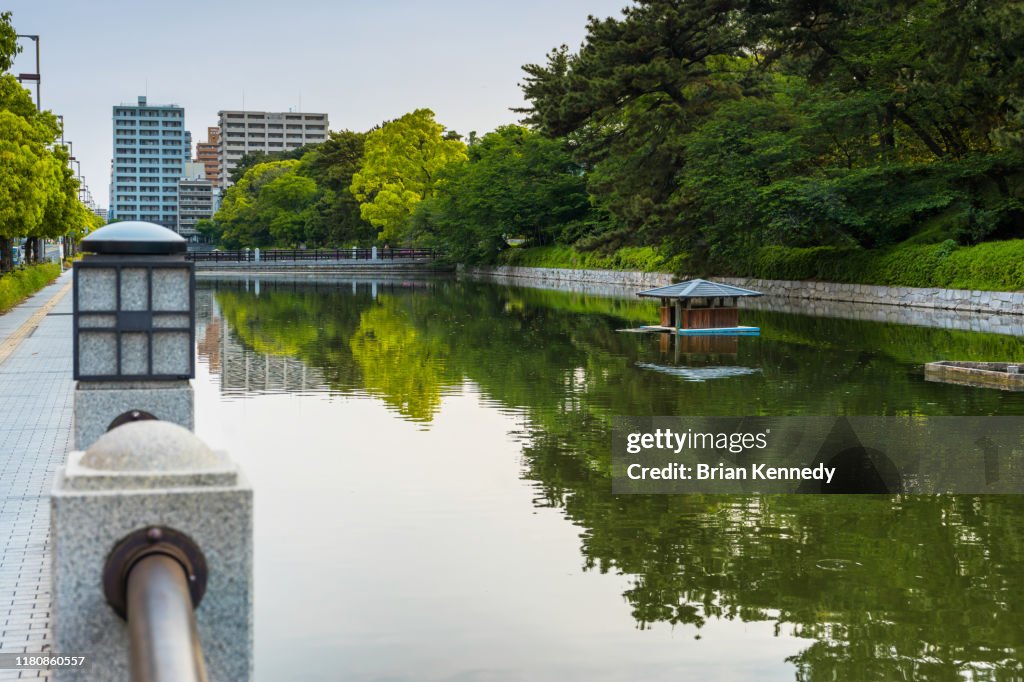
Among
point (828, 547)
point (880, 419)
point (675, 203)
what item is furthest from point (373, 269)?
point (828, 547)

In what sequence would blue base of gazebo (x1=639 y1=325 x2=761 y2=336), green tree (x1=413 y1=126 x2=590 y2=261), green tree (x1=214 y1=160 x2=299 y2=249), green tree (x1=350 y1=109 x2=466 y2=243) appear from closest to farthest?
blue base of gazebo (x1=639 y1=325 x2=761 y2=336) → green tree (x1=413 y1=126 x2=590 y2=261) → green tree (x1=350 y1=109 x2=466 y2=243) → green tree (x1=214 y1=160 x2=299 y2=249)

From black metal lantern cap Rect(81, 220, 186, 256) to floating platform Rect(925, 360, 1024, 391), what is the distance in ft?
48.9

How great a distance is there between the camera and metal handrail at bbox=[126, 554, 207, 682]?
2.22m

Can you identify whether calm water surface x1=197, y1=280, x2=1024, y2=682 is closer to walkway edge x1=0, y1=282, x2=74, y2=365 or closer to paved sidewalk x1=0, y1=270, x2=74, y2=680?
paved sidewalk x1=0, y1=270, x2=74, y2=680

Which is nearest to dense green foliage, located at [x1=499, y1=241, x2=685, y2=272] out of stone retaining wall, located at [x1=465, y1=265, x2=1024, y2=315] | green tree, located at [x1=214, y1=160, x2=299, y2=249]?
stone retaining wall, located at [x1=465, y1=265, x2=1024, y2=315]

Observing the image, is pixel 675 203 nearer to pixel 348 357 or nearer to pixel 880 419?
pixel 348 357

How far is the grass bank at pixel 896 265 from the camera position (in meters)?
36.3

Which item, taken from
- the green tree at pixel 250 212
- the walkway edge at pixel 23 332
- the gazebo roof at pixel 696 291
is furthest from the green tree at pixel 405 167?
the gazebo roof at pixel 696 291

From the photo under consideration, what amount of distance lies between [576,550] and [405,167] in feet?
289

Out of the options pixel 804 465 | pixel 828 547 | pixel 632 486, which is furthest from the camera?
pixel 804 465

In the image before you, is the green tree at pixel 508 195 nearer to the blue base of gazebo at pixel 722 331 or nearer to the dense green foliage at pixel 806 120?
the dense green foliage at pixel 806 120

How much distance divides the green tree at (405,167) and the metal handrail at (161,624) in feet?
295

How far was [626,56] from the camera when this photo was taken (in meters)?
46.4

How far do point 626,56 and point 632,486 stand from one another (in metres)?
36.6
